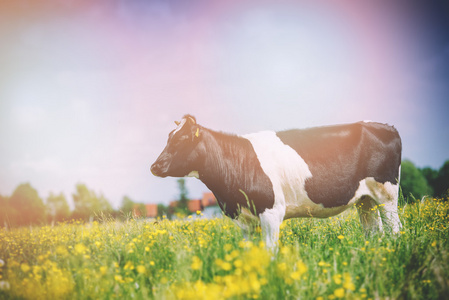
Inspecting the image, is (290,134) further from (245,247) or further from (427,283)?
(427,283)

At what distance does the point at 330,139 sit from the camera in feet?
20.3

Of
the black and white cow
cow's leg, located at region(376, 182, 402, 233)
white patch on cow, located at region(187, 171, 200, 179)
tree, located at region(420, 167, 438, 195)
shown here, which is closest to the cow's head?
the black and white cow

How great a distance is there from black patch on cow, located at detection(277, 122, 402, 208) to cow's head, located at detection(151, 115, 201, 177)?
162 centimetres

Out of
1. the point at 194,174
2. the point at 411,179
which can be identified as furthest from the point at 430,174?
the point at 194,174

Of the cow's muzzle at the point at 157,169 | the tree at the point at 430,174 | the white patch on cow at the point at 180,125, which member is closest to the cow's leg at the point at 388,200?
the white patch on cow at the point at 180,125

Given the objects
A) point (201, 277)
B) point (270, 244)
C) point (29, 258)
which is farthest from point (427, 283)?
point (29, 258)

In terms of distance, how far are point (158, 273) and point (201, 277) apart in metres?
0.62

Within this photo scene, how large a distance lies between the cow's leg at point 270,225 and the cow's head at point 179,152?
150 centimetres

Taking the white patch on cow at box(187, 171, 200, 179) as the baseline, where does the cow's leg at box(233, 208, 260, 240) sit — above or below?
below

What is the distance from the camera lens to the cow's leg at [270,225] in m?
5.11

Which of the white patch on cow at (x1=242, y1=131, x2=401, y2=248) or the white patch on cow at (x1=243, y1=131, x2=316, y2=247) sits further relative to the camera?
the white patch on cow at (x1=243, y1=131, x2=316, y2=247)

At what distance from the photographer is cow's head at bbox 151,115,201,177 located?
5598 mm

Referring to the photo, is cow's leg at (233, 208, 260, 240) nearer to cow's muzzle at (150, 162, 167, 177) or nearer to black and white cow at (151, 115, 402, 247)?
black and white cow at (151, 115, 402, 247)

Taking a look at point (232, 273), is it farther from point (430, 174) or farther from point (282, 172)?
point (430, 174)
